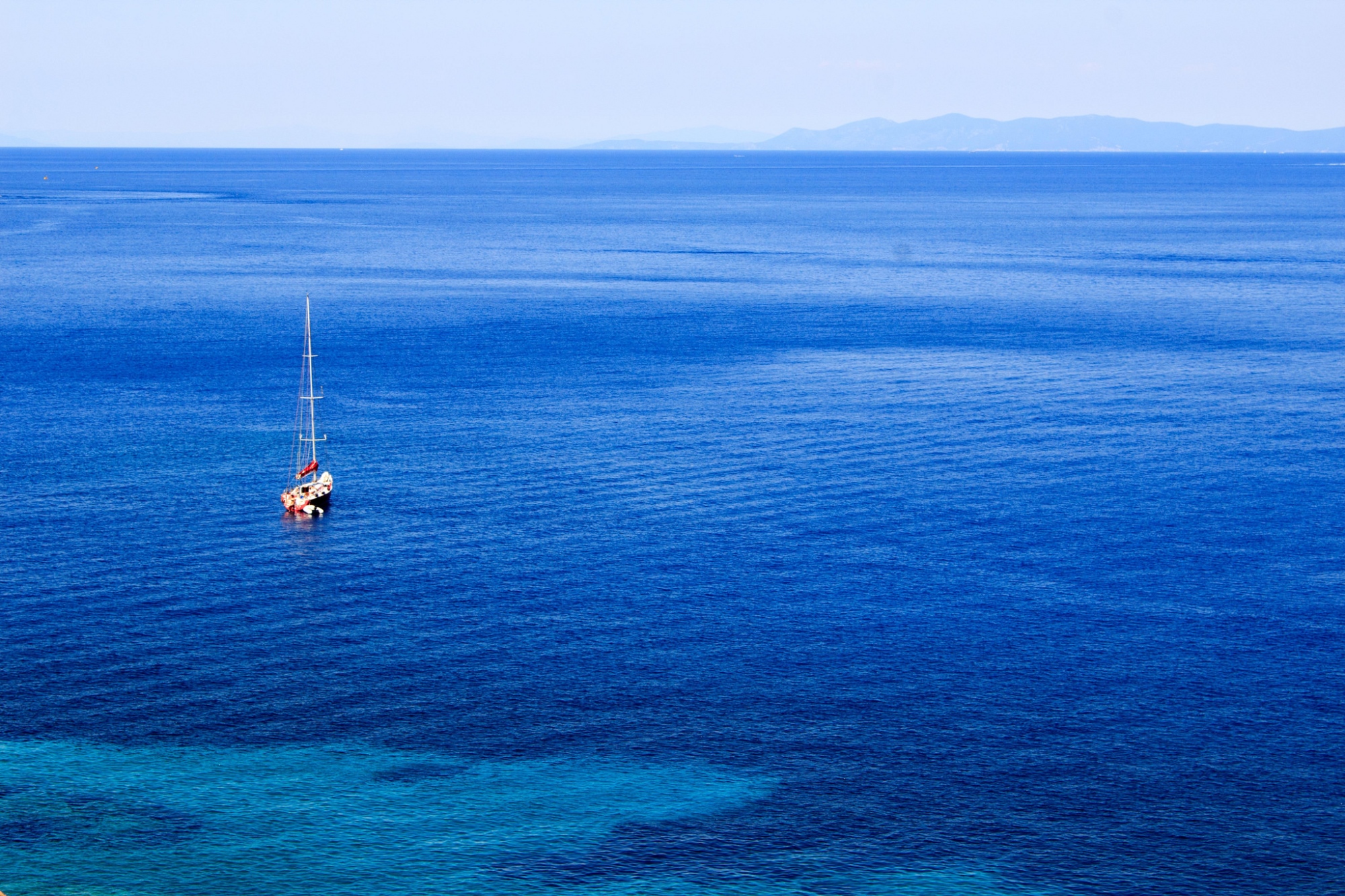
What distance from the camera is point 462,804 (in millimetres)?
59469

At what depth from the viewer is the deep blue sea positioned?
56969 millimetres

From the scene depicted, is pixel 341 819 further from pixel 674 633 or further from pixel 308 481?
pixel 308 481

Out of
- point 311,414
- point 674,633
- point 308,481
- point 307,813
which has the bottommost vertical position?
point 307,813

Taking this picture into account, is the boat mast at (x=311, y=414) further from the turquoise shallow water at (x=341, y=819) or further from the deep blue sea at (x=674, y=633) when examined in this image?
the turquoise shallow water at (x=341, y=819)

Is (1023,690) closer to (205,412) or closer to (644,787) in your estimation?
(644,787)

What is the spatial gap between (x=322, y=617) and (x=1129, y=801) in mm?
41395

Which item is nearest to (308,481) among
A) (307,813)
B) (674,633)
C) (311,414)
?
(311,414)

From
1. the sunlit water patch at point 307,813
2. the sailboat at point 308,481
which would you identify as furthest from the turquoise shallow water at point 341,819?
the sailboat at point 308,481

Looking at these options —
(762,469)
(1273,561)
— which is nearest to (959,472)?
(762,469)

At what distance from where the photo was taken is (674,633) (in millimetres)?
76562

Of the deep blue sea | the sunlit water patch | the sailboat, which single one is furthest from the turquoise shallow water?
the sailboat

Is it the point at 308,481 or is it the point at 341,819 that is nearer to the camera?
the point at 341,819

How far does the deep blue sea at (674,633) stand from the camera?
56969mm

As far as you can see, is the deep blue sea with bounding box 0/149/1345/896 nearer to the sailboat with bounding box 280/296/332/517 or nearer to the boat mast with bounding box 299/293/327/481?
the sailboat with bounding box 280/296/332/517
